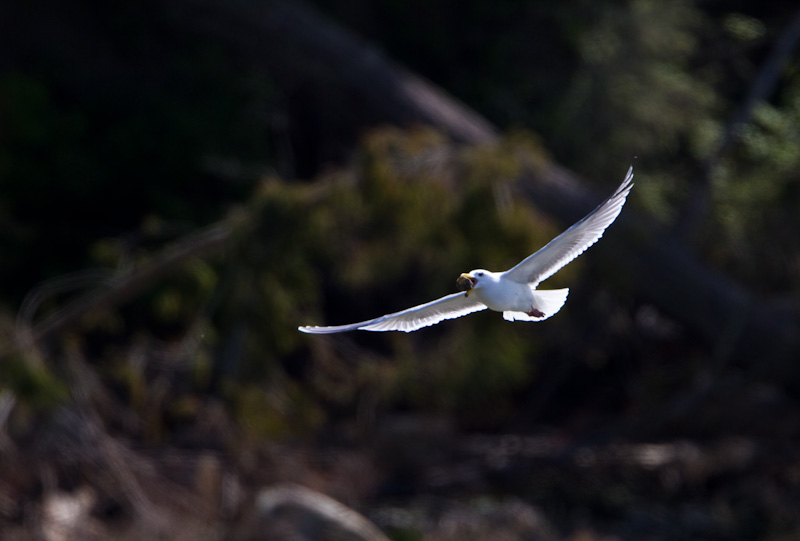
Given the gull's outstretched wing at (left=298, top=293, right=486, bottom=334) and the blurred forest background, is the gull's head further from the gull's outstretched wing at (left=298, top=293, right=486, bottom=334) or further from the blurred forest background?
the blurred forest background

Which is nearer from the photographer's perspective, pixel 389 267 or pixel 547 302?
pixel 547 302

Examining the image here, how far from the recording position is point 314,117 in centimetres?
1017

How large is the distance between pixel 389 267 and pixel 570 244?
341 centimetres

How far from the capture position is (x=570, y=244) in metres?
3.95

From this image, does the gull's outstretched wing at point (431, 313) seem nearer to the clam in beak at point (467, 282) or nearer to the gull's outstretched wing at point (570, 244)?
the clam in beak at point (467, 282)

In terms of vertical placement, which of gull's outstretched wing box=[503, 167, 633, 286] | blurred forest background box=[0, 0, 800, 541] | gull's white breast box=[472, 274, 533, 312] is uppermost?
blurred forest background box=[0, 0, 800, 541]

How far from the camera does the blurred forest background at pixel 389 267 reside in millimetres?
7266

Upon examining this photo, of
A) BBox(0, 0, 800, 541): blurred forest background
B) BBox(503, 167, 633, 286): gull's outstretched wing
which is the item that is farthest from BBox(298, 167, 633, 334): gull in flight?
BBox(0, 0, 800, 541): blurred forest background

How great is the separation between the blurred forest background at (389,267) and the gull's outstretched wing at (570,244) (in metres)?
2.60

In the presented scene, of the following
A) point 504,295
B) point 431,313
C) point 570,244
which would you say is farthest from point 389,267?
point 504,295

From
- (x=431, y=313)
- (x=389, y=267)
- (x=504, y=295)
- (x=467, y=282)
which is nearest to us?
(x=504, y=295)

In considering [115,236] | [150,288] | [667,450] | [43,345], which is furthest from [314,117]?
[667,450]

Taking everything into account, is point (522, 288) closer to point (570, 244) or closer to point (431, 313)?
point (570, 244)

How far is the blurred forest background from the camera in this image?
7266 millimetres
